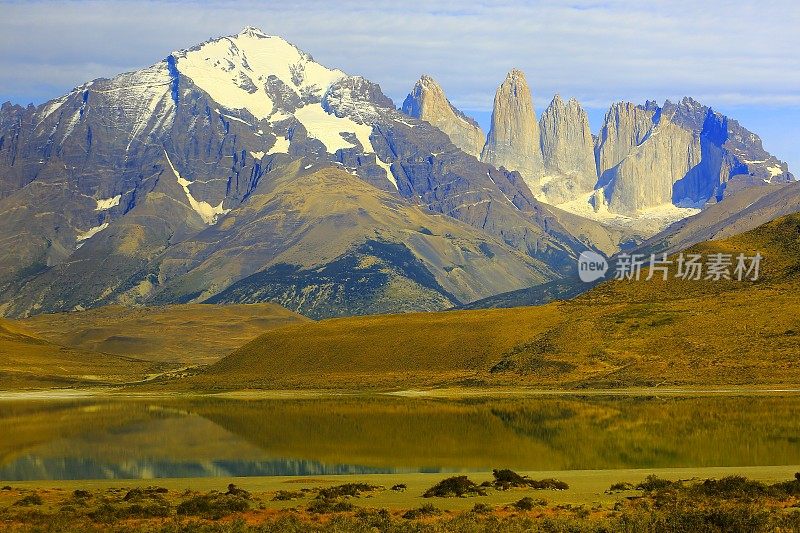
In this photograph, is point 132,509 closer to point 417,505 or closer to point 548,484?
point 417,505

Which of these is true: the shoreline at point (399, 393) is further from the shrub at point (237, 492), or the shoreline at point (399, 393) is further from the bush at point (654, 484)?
the shrub at point (237, 492)

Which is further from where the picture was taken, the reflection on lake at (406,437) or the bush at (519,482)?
the reflection on lake at (406,437)

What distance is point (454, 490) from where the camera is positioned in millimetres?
51938

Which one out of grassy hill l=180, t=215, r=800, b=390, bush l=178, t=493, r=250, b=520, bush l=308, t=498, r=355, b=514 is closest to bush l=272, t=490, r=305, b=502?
bush l=178, t=493, r=250, b=520

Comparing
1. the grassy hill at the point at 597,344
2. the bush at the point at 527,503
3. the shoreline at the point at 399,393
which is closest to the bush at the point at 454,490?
the bush at the point at 527,503

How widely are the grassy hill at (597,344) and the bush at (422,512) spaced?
97.0 metres

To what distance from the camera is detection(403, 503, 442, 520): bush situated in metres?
44.7

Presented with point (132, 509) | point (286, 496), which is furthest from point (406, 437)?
point (132, 509)

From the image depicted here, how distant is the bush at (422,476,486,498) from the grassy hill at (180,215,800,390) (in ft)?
297

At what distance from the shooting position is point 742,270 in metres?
186

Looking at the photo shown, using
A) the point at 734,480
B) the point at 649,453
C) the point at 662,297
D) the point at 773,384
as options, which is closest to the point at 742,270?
the point at 662,297

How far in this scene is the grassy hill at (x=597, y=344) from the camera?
490ft

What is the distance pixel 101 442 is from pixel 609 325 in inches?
3818

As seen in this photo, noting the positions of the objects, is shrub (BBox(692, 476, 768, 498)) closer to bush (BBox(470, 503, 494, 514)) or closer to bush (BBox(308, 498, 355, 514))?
bush (BBox(470, 503, 494, 514))
